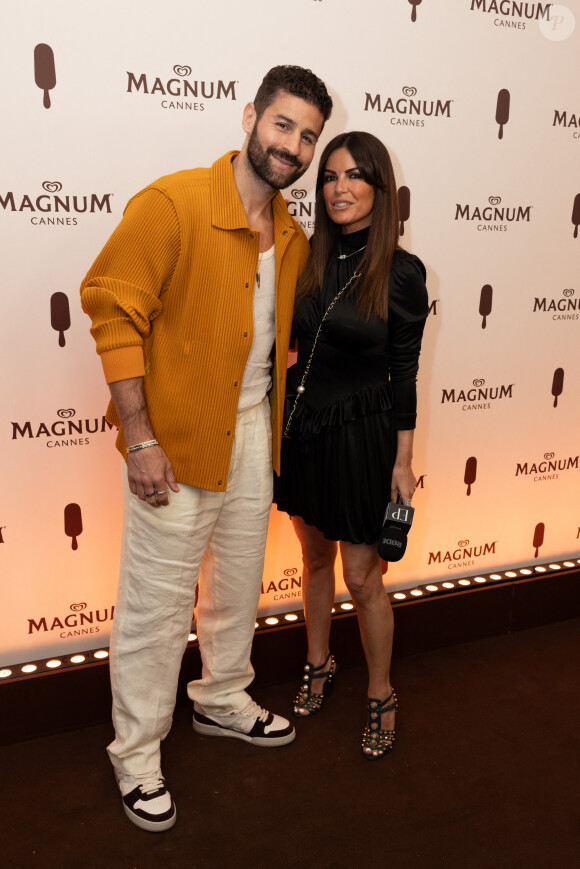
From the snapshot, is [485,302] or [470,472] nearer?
[485,302]

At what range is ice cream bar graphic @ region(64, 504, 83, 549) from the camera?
217 centimetres

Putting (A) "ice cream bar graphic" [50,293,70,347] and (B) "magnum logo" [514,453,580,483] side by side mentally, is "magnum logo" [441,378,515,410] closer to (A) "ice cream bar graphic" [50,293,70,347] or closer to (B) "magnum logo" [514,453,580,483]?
(B) "magnum logo" [514,453,580,483]

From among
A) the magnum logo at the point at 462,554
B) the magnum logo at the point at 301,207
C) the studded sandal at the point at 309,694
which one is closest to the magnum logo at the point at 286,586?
the studded sandal at the point at 309,694

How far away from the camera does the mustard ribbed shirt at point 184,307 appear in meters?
1.57

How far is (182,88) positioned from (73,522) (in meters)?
1.28

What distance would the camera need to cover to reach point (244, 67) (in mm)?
2041

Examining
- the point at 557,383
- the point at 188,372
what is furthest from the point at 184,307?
the point at 557,383

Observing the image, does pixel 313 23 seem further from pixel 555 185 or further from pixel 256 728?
pixel 256 728

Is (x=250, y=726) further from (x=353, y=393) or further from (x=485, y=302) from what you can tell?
(x=485, y=302)

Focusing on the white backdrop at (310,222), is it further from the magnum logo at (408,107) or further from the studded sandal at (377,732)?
the studded sandal at (377,732)

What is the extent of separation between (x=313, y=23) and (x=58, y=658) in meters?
2.01

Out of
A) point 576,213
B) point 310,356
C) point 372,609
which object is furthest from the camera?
point 576,213

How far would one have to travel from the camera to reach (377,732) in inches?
83.4

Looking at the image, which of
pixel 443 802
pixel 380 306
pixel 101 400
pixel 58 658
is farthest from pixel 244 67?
pixel 443 802
